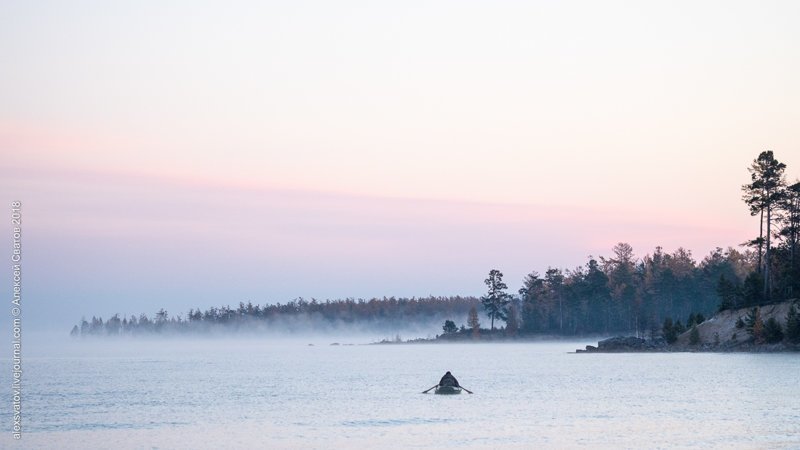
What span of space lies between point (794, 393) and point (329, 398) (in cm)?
3270

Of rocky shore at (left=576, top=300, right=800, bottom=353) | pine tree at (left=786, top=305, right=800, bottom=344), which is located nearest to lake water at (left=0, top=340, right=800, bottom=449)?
pine tree at (left=786, top=305, right=800, bottom=344)

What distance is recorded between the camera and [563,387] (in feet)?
278

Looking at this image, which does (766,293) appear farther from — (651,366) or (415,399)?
(415,399)

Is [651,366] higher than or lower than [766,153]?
lower

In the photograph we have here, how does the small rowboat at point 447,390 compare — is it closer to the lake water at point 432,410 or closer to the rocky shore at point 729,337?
the lake water at point 432,410

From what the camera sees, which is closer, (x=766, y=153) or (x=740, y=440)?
(x=740, y=440)

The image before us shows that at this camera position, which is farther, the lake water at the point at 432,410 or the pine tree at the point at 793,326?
the pine tree at the point at 793,326

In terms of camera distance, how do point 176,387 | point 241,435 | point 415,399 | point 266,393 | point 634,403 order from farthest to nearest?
1. point 176,387
2. point 266,393
3. point 415,399
4. point 634,403
5. point 241,435

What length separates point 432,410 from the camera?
66312 mm

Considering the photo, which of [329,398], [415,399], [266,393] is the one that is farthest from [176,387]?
[415,399]

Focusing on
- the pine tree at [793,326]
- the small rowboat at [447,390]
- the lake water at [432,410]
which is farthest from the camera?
the pine tree at [793,326]

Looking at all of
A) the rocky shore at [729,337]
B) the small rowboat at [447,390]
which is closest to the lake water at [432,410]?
the small rowboat at [447,390]

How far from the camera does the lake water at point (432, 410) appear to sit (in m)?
51.2

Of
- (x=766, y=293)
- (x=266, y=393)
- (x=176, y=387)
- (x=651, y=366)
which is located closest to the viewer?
(x=266, y=393)
